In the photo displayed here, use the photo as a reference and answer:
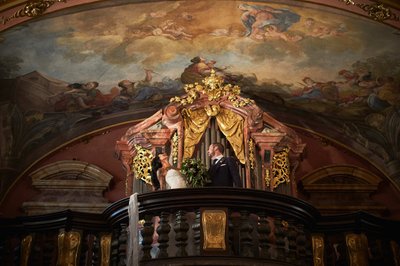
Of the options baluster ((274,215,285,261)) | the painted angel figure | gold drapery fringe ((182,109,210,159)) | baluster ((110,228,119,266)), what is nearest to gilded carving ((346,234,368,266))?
baluster ((274,215,285,261))

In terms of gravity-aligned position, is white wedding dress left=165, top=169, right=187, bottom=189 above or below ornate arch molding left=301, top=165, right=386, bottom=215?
below

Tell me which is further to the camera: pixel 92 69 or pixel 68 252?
pixel 92 69

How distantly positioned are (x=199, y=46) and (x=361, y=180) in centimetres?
412

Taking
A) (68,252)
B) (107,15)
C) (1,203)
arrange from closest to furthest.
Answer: (68,252) < (107,15) < (1,203)

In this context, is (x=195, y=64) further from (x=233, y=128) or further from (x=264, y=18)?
(x=264, y=18)

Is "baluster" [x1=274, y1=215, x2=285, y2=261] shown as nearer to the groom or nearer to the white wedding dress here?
the groom

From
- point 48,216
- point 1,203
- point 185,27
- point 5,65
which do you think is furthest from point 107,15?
point 1,203

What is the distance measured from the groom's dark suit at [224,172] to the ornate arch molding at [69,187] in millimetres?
2784

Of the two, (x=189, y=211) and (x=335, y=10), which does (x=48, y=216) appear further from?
(x=335, y=10)

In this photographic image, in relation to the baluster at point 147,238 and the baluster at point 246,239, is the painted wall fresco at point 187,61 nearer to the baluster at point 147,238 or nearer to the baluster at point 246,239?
the baluster at point 147,238

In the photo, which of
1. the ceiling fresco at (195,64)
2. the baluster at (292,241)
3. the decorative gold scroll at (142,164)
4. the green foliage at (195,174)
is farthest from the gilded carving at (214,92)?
the baluster at (292,241)

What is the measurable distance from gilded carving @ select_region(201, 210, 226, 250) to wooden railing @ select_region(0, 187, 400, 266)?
1 centimetres

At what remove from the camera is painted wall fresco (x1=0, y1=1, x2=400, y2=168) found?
10.1 metres

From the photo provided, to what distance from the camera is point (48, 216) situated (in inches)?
378
